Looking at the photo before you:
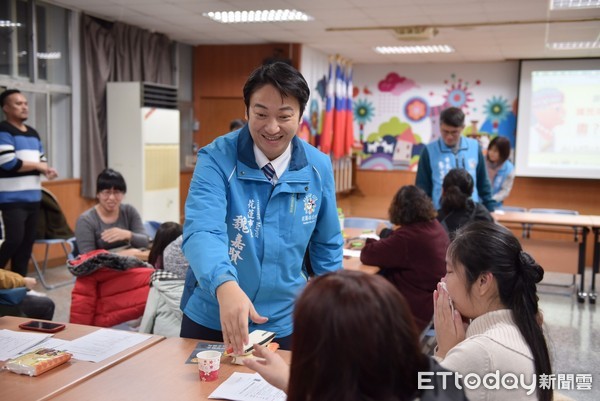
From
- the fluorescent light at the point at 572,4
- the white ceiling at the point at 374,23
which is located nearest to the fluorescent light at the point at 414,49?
the white ceiling at the point at 374,23

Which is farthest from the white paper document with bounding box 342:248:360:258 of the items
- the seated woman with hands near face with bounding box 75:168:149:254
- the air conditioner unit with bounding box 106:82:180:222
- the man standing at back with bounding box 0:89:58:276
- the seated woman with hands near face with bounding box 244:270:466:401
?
the air conditioner unit with bounding box 106:82:180:222

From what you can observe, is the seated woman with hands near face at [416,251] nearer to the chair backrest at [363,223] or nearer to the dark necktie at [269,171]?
the dark necktie at [269,171]

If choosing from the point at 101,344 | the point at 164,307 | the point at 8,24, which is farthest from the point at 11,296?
the point at 8,24

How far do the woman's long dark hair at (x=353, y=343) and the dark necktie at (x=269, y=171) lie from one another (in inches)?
34.6

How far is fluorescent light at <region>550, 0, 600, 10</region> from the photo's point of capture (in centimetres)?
538

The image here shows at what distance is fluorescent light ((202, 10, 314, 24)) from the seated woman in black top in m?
3.10

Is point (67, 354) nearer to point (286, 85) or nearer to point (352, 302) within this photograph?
point (286, 85)

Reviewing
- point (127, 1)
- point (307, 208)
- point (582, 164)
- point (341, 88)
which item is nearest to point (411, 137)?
point (341, 88)

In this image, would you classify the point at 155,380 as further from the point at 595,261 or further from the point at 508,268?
the point at 595,261

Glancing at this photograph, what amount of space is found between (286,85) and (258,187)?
326 mm

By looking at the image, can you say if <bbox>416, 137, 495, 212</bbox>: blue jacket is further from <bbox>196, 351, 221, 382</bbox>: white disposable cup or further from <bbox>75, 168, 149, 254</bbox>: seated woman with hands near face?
<bbox>196, 351, 221, 382</bbox>: white disposable cup

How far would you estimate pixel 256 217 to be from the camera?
5.86 ft

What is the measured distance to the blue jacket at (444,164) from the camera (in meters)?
4.43

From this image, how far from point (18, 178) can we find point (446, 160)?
11.8 feet
